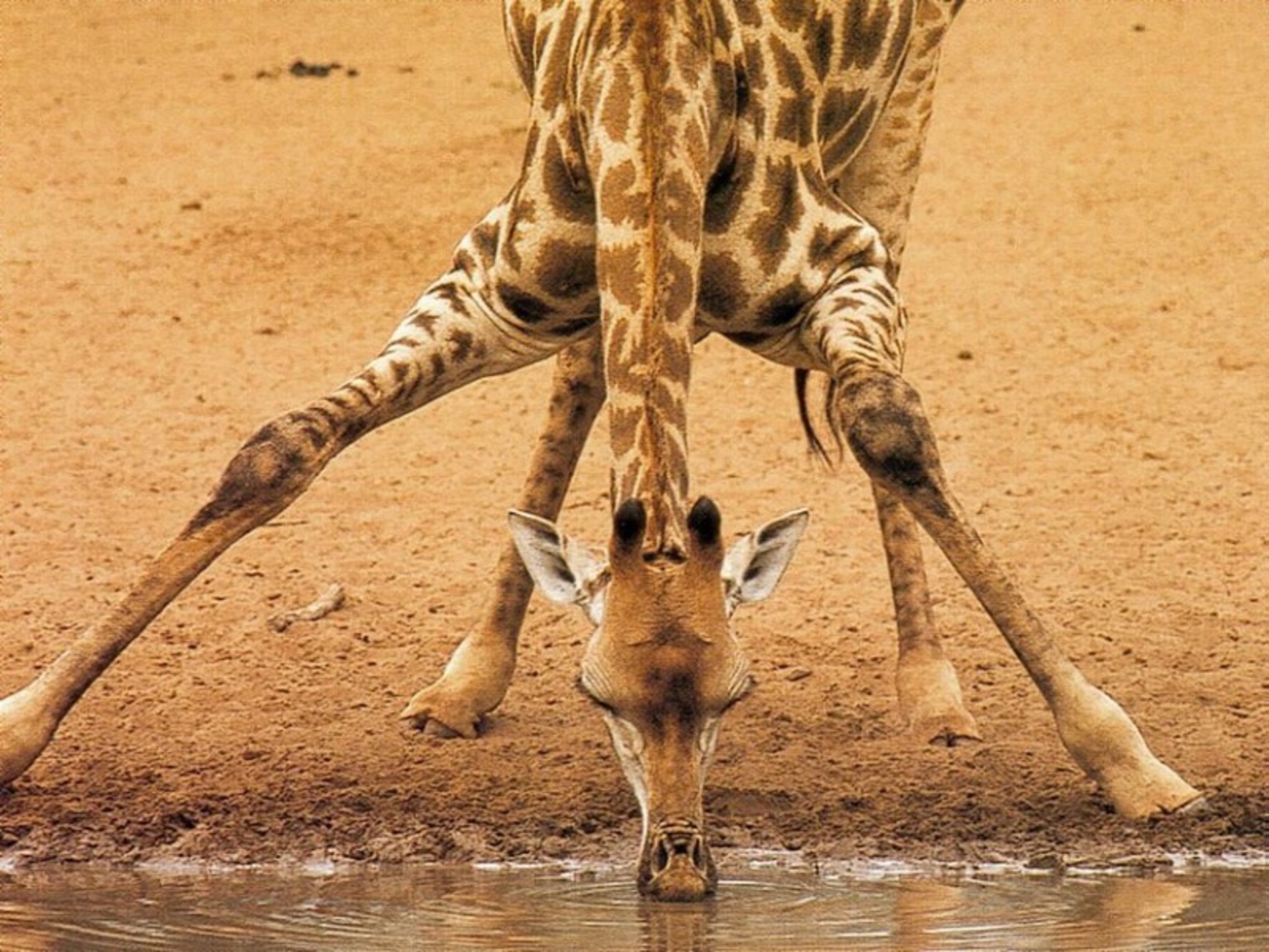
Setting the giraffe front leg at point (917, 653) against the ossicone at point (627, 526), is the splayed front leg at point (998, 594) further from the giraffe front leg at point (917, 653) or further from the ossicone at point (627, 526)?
the ossicone at point (627, 526)

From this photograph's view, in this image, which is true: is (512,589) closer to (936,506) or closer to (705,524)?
(936,506)

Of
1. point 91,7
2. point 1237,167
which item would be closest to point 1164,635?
point 1237,167

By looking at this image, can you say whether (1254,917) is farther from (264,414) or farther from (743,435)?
(264,414)

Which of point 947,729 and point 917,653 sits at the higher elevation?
point 917,653

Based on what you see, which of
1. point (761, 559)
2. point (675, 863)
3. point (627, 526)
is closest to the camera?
point (675, 863)

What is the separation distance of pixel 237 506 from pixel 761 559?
4.73 feet

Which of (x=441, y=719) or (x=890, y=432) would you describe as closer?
(x=890, y=432)

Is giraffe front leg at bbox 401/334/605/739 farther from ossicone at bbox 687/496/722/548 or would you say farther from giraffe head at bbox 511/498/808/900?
ossicone at bbox 687/496/722/548

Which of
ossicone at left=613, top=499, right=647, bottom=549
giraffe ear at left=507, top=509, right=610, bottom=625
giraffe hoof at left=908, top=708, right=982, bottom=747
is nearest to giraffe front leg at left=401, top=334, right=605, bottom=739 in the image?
giraffe hoof at left=908, top=708, right=982, bottom=747

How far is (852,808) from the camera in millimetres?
7734

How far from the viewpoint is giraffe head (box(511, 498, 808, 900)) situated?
6.34 metres

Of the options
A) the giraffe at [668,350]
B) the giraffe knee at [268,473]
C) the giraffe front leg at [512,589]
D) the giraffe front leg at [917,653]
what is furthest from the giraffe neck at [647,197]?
the giraffe front leg at [512,589]

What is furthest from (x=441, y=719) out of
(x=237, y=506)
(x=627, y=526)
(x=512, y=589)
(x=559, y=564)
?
(x=627, y=526)

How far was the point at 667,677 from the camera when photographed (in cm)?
639
